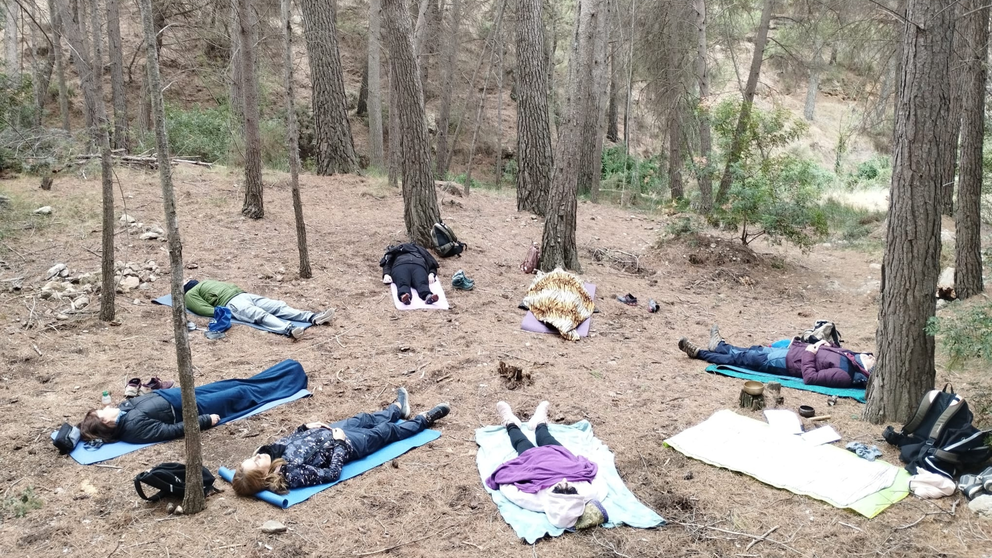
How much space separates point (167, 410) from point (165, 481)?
1.30 meters

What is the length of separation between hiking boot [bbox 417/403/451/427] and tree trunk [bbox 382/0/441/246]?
454cm

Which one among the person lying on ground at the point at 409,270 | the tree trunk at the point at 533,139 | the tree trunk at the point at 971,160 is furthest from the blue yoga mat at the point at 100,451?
the tree trunk at the point at 971,160

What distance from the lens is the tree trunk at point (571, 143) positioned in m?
8.78

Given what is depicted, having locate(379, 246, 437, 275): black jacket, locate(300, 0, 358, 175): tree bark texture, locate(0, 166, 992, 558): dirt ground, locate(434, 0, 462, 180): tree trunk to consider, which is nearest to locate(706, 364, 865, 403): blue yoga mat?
locate(0, 166, 992, 558): dirt ground

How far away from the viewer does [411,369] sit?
259 inches

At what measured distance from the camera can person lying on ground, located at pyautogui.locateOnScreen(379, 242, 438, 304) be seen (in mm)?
8367

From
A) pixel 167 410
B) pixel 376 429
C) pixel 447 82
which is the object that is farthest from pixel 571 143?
pixel 447 82

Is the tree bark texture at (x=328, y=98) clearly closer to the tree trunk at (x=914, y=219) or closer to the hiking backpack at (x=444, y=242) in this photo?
the hiking backpack at (x=444, y=242)

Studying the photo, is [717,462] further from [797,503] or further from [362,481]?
[362,481]

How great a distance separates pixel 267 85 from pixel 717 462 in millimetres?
18483

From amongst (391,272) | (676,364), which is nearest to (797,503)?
(676,364)

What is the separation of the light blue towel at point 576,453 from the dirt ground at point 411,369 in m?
0.08

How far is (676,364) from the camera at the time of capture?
708cm

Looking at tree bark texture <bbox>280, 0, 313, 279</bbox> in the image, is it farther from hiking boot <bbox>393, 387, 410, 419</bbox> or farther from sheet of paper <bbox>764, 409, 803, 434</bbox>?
sheet of paper <bbox>764, 409, 803, 434</bbox>
